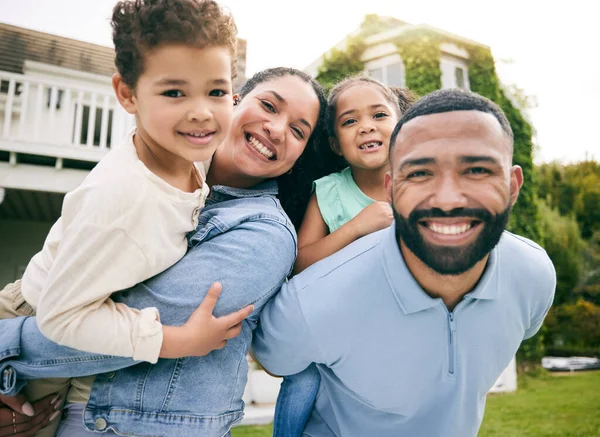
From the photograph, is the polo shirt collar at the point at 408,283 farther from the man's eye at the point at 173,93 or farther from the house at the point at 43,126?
the house at the point at 43,126

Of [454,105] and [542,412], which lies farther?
[542,412]

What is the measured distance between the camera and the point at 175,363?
5.56 feet

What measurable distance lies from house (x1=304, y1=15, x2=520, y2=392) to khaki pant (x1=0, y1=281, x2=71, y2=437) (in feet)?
41.8

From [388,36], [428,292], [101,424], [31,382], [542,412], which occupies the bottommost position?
[542,412]

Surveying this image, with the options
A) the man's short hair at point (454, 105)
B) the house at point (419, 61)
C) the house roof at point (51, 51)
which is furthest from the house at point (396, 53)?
the man's short hair at point (454, 105)

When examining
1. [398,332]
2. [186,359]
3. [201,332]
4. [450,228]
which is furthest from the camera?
[398,332]

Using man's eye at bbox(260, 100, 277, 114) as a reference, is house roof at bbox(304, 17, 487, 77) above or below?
above

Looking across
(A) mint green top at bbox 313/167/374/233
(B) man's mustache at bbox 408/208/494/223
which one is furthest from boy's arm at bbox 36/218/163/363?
(A) mint green top at bbox 313/167/374/233

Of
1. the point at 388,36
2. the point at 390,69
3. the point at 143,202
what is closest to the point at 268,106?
the point at 143,202

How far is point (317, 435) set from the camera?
2.31 metres

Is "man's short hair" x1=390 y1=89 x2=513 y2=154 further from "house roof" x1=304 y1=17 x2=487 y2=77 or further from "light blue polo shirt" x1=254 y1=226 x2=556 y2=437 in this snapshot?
"house roof" x1=304 y1=17 x2=487 y2=77

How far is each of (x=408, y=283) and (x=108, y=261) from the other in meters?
1.07

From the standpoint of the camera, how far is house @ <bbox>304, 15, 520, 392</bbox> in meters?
13.9

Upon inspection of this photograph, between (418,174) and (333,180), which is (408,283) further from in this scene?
(333,180)
